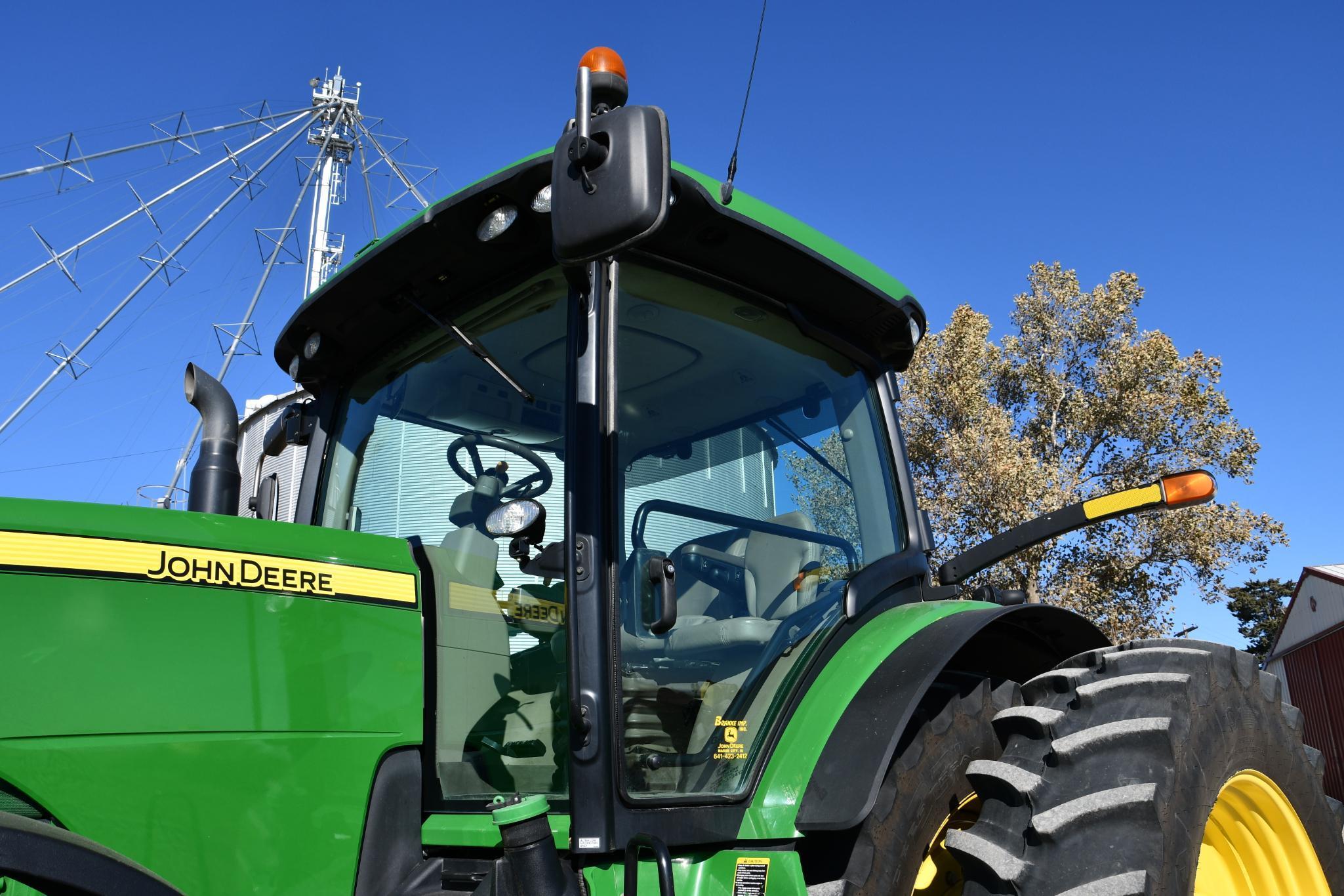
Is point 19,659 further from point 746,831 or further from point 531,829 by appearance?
point 746,831

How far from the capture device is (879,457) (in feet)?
10.3

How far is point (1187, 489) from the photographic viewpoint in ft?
9.37

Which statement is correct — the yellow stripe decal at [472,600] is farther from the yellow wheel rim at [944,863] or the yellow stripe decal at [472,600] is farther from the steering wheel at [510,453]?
the yellow wheel rim at [944,863]

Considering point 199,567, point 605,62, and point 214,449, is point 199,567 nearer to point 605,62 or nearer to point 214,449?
point 214,449

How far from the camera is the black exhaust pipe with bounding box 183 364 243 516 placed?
2641 mm

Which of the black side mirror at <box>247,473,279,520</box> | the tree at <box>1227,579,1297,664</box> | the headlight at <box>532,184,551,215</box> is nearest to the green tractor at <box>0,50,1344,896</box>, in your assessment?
the headlight at <box>532,184,551,215</box>

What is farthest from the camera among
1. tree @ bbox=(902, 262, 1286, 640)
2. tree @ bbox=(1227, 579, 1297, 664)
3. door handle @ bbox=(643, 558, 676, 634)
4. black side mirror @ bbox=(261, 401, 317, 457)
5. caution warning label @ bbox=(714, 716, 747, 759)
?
tree @ bbox=(1227, 579, 1297, 664)

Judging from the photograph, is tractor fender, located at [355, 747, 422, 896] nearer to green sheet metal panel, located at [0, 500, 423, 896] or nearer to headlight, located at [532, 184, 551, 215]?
green sheet metal panel, located at [0, 500, 423, 896]

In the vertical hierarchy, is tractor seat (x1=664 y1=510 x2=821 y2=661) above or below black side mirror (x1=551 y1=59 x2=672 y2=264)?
below

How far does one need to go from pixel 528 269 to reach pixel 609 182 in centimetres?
70

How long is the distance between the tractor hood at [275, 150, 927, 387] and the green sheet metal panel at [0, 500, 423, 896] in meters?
0.74

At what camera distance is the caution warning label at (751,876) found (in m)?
2.23

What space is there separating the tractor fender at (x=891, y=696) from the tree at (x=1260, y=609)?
132ft

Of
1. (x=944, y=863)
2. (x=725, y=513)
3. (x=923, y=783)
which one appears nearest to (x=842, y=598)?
(x=725, y=513)
